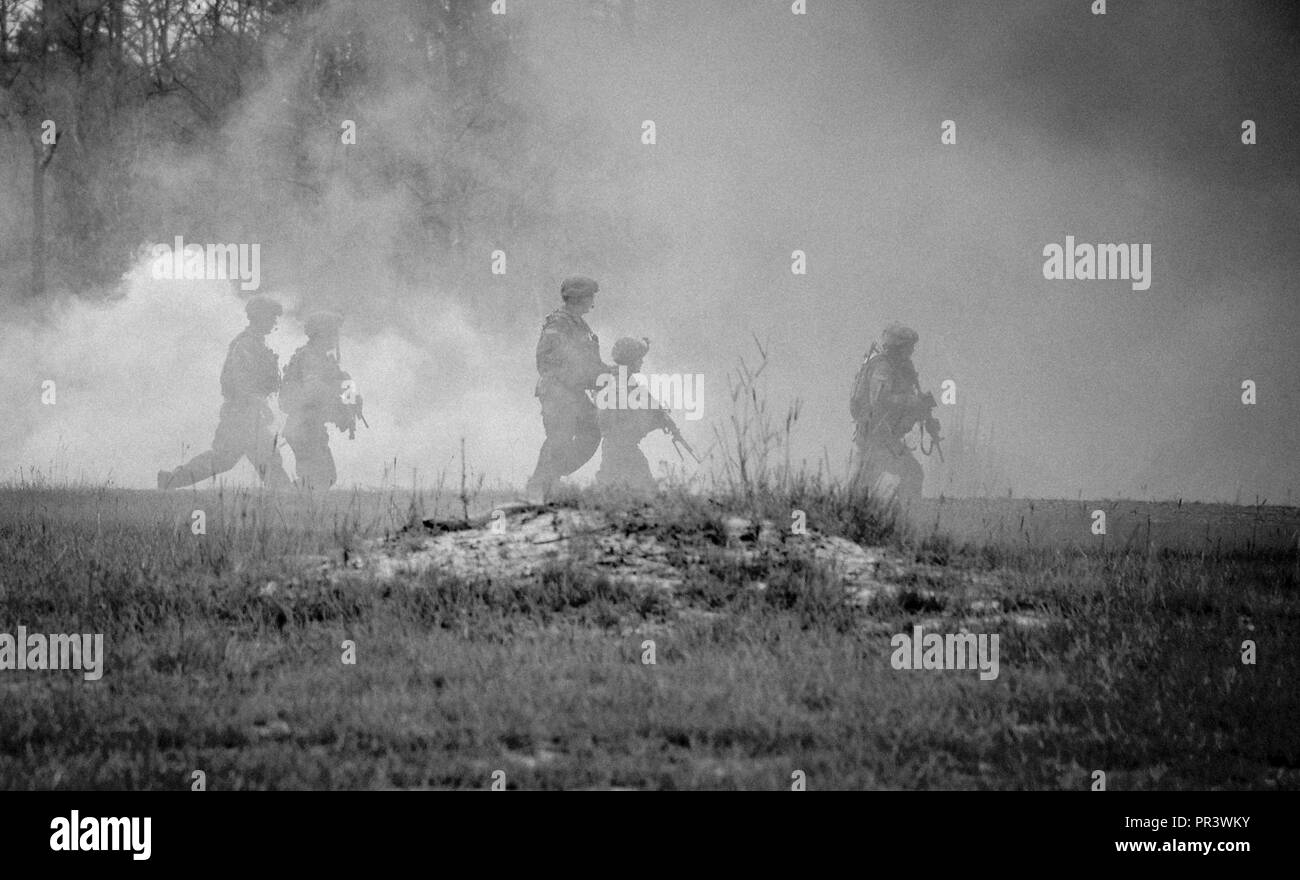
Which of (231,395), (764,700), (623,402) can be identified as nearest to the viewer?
(764,700)

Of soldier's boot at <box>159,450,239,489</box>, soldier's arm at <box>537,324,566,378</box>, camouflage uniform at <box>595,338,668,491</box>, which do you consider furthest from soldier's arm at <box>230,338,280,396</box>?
camouflage uniform at <box>595,338,668,491</box>

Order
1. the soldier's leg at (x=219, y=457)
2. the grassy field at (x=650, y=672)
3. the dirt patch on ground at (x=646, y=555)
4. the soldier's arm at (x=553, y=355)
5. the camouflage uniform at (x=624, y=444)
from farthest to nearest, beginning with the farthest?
the soldier's leg at (x=219, y=457) → the camouflage uniform at (x=624, y=444) → the soldier's arm at (x=553, y=355) → the dirt patch on ground at (x=646, y=555) → the grassy field at (x=650, y=672)

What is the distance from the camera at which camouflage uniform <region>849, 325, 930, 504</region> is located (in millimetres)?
14891

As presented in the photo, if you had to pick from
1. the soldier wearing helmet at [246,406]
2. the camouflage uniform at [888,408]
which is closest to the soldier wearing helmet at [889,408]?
the camouflage uniform at [888,408]

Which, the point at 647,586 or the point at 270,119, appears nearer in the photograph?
the point at 647,586

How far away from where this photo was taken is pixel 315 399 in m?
16.9

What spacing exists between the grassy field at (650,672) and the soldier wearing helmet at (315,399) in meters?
5.07

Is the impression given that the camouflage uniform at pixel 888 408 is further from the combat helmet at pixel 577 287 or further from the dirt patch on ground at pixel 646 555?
the dirt patch on ground at pixel 646 555

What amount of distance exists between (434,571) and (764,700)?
3573 mm

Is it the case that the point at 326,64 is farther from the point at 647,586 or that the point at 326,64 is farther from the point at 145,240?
the point at 647,586

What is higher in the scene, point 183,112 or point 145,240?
point 183,112

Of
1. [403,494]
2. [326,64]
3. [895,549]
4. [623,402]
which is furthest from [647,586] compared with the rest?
[326,64]

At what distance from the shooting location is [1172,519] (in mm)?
15344

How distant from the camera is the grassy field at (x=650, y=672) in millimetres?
5719
